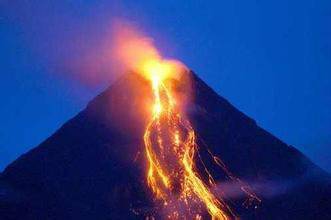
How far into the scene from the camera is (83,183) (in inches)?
1468

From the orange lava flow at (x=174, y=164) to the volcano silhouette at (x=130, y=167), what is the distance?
1.64 feet

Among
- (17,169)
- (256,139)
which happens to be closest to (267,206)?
(256,139)

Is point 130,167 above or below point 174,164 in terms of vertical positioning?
below

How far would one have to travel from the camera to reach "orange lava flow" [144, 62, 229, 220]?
35.0 meters

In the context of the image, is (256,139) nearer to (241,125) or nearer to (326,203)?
(241,125)

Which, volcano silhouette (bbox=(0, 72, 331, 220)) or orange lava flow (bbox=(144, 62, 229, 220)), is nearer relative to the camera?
orange lava flow (bbox=(144, 62, 229, 220))

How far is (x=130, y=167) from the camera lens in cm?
3747

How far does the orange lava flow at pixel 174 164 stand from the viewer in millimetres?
35031

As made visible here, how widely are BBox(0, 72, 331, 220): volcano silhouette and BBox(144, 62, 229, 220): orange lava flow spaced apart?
499mm

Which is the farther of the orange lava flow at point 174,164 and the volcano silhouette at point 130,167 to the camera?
the volcano silhouette at point 130,167

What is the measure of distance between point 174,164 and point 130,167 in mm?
2120

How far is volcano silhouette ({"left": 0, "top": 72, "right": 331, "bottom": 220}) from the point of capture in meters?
35.8

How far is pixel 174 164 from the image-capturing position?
38.0 meters

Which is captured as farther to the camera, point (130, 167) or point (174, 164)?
point (174, 164)
